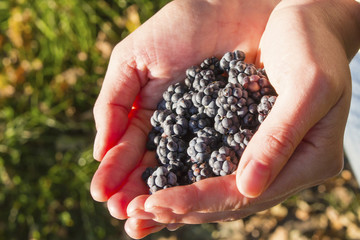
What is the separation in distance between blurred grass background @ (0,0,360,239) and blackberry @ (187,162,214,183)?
1153mm

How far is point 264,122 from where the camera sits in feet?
4.27

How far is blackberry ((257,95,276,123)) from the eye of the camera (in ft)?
4.91

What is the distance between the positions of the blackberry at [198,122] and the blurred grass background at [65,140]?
1.11 metres

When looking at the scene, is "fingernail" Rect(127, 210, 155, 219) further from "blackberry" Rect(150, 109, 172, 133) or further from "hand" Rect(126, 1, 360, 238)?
"blackberry" Rect(150, 109, 172, 133)

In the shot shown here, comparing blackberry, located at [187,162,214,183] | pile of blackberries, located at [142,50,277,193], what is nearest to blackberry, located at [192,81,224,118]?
pile of blackberries, located at [142,50,277,193]

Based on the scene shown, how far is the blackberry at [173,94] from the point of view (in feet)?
5.63

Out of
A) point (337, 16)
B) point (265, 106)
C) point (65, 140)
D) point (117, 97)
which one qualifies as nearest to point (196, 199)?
point (265, 106)

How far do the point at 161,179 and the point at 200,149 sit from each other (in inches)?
→ 7.7

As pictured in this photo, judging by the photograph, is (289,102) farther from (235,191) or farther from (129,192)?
(129,192)

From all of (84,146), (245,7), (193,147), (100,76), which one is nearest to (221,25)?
(245,7)

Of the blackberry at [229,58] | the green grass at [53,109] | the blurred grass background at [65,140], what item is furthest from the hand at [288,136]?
the green grass at [53,109]

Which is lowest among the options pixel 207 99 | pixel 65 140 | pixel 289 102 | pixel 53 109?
pixel 65 140

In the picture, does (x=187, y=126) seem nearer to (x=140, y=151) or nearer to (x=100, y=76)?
(x=140, y=151)

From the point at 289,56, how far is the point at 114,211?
901mm
